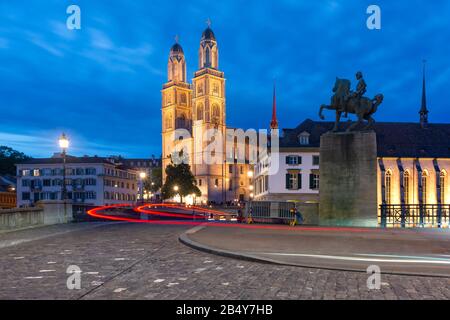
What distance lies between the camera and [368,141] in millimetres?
20703

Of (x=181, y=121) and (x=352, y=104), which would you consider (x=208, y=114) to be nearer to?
(x=181, y=121)

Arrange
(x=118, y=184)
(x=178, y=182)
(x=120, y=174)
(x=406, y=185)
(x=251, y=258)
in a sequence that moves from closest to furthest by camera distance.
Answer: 1. (x=251, y=258)
2. (x=406, y=185)
3. (x=178, y=182)
4. (x=118, y=184)
5. (x=120, y=174)

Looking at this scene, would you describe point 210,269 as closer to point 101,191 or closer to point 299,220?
point 299,220

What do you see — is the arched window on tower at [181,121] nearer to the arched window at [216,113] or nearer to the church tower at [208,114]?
the church tower at [208,114]

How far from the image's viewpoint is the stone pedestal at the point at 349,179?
20594 millimetres

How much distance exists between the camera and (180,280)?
7.74 meters

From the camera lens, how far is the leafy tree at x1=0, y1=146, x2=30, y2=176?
126 meters

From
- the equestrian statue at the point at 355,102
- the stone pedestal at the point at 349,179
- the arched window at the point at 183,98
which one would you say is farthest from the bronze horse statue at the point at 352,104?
the arched window at the point at 183,98

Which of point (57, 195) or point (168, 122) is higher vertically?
point (168, 122)

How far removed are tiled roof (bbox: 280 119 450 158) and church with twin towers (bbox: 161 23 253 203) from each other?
51.3 metres

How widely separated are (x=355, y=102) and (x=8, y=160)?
127m

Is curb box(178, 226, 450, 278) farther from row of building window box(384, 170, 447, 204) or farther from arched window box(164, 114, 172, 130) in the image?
arched window box(164, 114, 172, 130)

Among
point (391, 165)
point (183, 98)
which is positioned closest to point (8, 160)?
point (183, 98)
